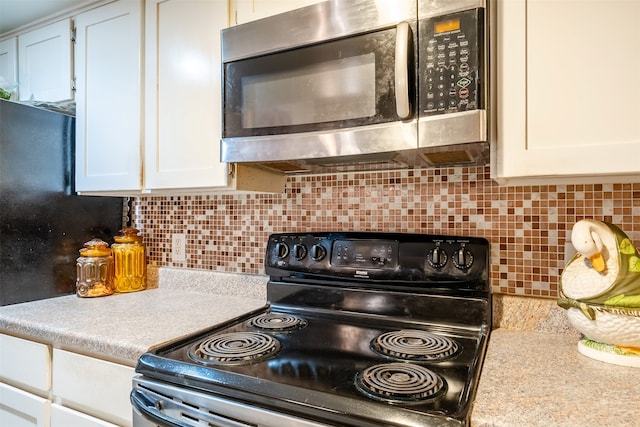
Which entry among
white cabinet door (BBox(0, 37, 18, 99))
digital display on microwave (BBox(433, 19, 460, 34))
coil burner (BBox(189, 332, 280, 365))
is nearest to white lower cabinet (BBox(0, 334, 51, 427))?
coil burner (BBox(189, 332, 280, 365))

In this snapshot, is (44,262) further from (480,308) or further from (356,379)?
(480,308)

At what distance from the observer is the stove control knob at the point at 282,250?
4.39 feet

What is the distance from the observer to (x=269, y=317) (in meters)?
1.23

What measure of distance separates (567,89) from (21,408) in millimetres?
1748

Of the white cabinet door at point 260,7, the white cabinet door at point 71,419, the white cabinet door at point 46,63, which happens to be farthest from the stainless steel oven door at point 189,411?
the white cabinet door at point 46,63

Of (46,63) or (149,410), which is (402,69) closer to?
(149,410)

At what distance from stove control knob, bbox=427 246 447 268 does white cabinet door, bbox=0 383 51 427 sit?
3.99 ft

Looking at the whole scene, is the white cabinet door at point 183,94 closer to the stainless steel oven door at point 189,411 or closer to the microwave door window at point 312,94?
the microwave door window at point 312,94

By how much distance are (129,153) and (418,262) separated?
3.73 ft

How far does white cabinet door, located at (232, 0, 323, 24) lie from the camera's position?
1088 mm

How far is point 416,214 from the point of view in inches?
49.8

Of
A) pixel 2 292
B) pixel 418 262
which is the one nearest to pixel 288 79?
pixel 418 262

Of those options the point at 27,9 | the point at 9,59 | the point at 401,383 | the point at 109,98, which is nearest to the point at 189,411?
the point at 401,383

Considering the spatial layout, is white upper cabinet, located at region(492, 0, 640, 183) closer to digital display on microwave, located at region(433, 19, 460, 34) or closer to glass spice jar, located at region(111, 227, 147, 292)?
digital display on microwave, located at region(433, 19, 460, 34)
